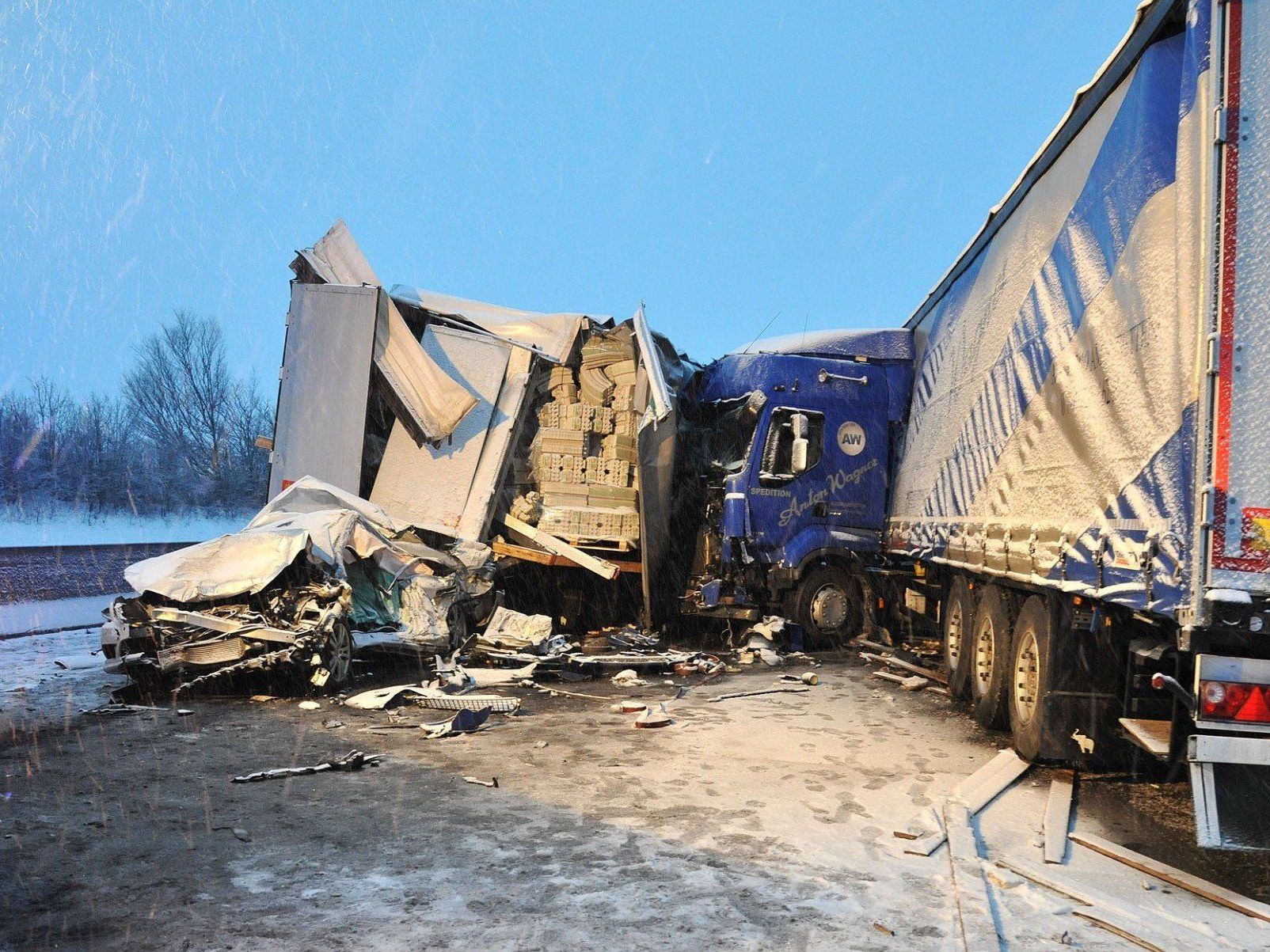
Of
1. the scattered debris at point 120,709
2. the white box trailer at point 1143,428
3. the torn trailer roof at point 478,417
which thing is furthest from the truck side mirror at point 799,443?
the scattered debris at point 120,709

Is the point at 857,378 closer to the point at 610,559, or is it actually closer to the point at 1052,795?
the point at 610,559

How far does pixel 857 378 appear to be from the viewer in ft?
45.2

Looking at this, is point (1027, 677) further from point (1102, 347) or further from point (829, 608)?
point (829, 608)

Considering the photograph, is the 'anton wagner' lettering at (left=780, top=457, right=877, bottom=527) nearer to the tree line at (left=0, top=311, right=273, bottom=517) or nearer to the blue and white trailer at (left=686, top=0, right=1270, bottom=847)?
the blue and white trailer at (left=686, top=0, right=1270, bottom=847)

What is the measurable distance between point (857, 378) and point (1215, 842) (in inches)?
374

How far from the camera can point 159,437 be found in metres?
51.7

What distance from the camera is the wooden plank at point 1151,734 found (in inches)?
221

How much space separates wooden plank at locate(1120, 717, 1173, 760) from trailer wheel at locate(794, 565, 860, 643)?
7376 mm

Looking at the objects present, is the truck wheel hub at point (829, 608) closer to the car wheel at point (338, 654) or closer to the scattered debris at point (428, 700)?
the scattered debris at point (428, 700)

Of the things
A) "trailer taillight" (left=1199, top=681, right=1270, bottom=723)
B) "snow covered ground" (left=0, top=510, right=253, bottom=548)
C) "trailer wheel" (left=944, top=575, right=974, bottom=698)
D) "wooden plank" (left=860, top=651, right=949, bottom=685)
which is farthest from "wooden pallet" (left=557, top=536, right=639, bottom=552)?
"snow covered ground" (left=0, top=510, right=253, bottom=548)

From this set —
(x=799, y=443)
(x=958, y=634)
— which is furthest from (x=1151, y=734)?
(x=799, y=443)

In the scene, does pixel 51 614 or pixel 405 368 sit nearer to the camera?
pixel 405 368

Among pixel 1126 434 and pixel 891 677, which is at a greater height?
pixel 1126 434

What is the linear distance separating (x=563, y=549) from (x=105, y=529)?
34414mm
